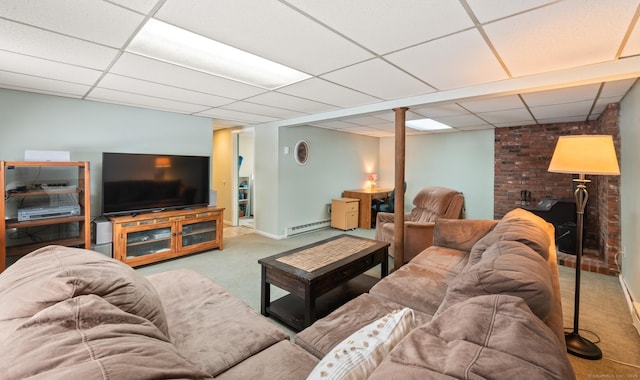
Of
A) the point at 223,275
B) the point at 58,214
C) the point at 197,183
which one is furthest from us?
the point at 197,183

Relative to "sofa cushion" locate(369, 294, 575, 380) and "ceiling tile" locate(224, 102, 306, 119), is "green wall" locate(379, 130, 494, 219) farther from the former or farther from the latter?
"sofa cushion" locate(369, 294, 575, 380)

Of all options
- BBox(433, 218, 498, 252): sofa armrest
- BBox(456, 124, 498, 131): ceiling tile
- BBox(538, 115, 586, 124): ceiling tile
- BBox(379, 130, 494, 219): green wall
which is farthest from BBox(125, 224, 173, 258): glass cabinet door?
BBox(538, 115, 586, 124): ceiling tile

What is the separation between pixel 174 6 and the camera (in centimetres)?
151

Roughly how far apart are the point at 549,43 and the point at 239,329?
2.65m

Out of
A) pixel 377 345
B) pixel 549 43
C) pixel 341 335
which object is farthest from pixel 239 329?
pixel 549 43

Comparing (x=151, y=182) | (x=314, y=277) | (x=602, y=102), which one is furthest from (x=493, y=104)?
(x=151, y=182)

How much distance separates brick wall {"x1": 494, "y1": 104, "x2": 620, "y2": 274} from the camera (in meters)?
3.74

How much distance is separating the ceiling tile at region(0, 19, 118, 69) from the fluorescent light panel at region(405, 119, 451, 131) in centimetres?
431

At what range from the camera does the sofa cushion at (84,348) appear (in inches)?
22.0

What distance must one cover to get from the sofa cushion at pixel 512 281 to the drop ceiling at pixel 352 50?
1.31 m

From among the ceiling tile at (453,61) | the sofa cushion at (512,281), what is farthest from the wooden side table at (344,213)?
the sofa cushion at (512,281)

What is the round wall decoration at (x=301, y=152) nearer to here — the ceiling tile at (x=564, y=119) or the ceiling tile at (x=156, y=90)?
the ceiling tile at (x=156, y=90)

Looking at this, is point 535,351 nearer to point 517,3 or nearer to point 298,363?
point 298,363

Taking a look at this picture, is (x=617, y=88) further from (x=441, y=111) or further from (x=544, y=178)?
(x=544, y=178)
